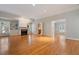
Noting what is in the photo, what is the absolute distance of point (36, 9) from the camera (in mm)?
1713

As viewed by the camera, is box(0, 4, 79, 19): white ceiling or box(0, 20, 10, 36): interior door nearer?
box(0, 4, 79, 19): white ceiling

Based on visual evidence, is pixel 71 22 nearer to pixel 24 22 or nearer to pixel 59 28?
pixel 59 28

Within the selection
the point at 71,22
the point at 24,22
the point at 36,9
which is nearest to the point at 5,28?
the point at 24,22

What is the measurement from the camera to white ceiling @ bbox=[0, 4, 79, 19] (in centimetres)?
155

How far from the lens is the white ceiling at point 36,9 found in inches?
61.2

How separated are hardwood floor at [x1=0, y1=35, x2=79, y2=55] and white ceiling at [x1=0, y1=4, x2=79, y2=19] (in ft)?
1.42

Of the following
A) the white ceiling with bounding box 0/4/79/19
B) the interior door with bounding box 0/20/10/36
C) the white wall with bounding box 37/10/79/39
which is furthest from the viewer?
the white wall with bounding box 37/10/79/39

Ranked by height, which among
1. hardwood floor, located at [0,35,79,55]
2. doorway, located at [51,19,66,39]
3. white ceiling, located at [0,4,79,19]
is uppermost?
white ceiling, located at [0,4,79,19]

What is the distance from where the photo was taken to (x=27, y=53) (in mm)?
1755

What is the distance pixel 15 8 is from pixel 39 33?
27.6 inches

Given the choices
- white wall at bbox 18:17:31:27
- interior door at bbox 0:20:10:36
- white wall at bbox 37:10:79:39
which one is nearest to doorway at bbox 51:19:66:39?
white wall at bbox 37:10:79:39

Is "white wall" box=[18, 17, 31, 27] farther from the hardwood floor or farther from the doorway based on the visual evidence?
the doorway

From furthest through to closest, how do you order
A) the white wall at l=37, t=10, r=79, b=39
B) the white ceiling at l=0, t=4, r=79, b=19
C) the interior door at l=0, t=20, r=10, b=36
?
the white wall at l=37, t=10, r=79, b=39, the interior door at l=0, t=20, r=10, b=36, the white ceiling at l=0, t=4, r=79, b=19
